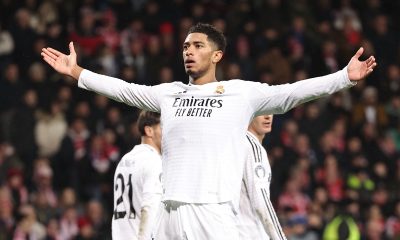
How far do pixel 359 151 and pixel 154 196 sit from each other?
9.46 metres

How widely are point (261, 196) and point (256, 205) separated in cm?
8

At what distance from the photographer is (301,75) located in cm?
1852

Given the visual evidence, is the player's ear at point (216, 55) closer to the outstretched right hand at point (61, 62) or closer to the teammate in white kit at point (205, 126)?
the teammate in white kit at point (205, 126)

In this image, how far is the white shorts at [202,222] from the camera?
7207 millimetres

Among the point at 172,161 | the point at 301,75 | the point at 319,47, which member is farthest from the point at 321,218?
the point at 172,161

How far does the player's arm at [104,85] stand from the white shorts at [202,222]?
84cm

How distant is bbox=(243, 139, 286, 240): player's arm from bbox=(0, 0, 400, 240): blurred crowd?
19.5 feet

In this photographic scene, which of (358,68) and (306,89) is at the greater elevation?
(358,68)

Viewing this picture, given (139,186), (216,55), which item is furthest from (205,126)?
(139,186)

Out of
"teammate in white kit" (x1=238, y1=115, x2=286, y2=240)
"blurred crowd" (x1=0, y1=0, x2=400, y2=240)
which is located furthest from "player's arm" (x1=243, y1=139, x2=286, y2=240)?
"blurred crowd" (x1=0, y1=0, x2=400, y2=240)

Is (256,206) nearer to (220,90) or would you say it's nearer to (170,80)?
(220,90)

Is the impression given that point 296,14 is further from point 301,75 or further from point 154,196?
point 154,196

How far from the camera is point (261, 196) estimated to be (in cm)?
838

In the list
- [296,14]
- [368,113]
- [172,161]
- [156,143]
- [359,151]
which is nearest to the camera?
[172,161]
